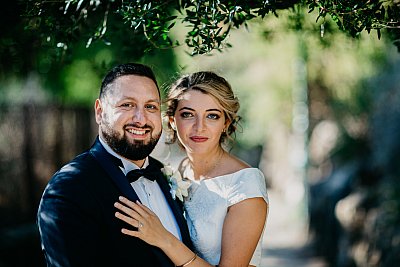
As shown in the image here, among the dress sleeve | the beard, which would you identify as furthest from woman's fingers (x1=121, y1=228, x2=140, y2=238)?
the dress sleeve

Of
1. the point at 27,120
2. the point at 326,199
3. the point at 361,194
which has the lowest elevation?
the point at 326,199

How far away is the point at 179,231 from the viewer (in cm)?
314

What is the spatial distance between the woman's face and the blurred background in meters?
0.46

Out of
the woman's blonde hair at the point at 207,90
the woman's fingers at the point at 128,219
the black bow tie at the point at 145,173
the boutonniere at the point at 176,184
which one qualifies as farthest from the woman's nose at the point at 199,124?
the woman's fingers at the point at 128,219

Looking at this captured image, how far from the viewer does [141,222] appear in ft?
8.89

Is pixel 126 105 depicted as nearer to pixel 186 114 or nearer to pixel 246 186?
pixel 186 114

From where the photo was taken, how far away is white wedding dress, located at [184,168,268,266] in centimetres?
335

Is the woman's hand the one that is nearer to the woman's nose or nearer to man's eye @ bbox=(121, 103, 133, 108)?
man's eye @ bbox=(121, 103, 133, 108)

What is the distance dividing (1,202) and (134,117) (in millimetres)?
6017

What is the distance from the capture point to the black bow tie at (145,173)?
2.96m

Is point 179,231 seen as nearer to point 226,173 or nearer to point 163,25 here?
point 226,173

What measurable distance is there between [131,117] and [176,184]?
617 mm

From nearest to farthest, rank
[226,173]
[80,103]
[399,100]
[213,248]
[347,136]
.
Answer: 1. [213,248]
2. [226,173]
3. [399,100]
4. [80,103]
5. [347,136]

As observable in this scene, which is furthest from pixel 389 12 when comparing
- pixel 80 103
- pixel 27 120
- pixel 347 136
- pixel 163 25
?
pixel 347 136
